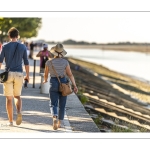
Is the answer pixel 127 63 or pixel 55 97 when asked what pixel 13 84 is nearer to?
pixel 55 97

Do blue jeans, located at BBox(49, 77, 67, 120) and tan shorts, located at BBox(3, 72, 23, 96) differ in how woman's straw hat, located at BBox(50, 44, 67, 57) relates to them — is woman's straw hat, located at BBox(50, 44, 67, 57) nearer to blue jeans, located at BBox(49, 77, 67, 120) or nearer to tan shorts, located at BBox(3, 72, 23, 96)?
blue jeans, located at BBox(49, 77, 67, 120)

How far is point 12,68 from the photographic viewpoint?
11227mm

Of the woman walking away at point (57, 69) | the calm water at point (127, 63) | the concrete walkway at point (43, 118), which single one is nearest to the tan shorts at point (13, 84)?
the woman walking away at point (57, 69)

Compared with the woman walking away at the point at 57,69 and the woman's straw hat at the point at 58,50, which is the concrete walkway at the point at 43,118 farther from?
the woman's straw hat at the point at 58,50

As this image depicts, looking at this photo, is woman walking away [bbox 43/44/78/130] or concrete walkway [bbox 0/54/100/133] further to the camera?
concrete walkway [bbox 0/54/100/133]

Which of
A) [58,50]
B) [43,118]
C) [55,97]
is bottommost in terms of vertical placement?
[43,118]

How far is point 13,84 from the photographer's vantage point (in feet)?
37.6

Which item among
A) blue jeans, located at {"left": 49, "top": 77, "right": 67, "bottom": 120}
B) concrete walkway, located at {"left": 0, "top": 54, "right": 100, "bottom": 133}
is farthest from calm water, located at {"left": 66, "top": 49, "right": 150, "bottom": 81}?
blue jeans, located at {"left": 49, "top": 77, "right": 67, "bottom": 120}

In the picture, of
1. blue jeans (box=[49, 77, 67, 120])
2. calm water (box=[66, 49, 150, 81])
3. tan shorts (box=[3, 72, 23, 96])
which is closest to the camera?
tan shorts (box=[3, 72, 23, 96])

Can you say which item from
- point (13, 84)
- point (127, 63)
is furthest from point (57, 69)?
point (127, 63)

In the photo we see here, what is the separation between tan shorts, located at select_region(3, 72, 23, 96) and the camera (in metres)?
11.2
